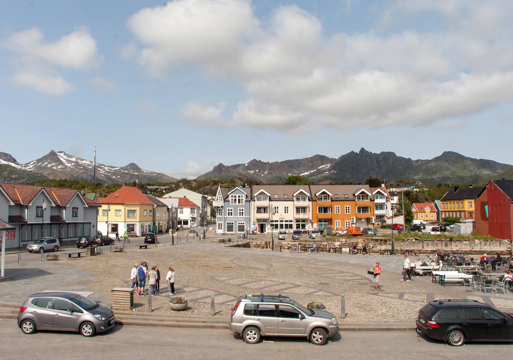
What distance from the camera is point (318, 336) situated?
43.9 ft

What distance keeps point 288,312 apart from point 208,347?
3.18 metres

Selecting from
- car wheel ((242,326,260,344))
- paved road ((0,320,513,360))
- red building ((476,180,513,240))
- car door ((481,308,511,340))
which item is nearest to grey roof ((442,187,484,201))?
red building ((476,180,513,240))

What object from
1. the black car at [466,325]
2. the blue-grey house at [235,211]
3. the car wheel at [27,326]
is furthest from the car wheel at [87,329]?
the blue-grey house at [235,211]

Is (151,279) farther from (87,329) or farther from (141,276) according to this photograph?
(87,329)

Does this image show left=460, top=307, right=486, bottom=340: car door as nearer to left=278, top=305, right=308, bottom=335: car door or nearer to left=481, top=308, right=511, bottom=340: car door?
left=481, top=308, right=511, bottom=340: car door

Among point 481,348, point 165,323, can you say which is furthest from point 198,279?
point 481,348

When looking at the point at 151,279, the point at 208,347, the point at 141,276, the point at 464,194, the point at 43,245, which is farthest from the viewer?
the point at 464,194

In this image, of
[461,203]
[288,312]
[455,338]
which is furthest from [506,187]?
[288,312]

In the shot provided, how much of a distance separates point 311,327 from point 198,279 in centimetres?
1349

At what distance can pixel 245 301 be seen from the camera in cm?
1374

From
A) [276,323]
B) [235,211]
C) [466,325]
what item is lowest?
[466,325]

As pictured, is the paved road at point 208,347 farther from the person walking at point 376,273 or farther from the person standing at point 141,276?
the person walking at point 376,273

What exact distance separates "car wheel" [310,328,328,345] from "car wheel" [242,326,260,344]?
2031 mm

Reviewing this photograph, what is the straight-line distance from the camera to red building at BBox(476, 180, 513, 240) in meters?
57.6
